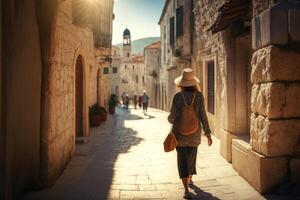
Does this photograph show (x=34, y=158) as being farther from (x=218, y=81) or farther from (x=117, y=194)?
(x=218, y=81)

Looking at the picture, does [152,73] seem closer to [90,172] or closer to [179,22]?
[179,22]

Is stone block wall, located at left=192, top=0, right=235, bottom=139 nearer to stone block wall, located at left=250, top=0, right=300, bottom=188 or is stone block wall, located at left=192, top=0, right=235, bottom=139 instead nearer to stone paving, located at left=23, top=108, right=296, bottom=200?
stone paving, located at left=23, top=108, right=296, bottom=200

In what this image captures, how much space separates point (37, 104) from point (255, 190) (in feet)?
11.3

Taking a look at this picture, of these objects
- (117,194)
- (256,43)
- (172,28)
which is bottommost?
(117,194)

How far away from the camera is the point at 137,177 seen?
19.8 feet

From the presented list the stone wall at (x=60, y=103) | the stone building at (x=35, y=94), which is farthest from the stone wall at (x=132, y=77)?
the stone building at (x=35, y=94)

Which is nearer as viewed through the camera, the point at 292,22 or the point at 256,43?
the point at 292,22

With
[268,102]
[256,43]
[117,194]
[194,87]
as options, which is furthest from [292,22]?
[117,194]

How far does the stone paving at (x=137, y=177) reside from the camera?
16.3 ft

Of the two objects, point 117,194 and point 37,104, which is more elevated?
point 37,104

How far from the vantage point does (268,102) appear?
4.72 metres

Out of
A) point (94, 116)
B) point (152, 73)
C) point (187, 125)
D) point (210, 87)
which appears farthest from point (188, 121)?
point (152, 73)

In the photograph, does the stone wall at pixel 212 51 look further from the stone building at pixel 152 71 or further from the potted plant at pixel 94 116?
the stone building at pixel 152 71

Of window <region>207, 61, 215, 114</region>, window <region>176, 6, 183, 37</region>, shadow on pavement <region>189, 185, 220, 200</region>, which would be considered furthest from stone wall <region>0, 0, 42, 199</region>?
window <region>176, 6, 183, 37</region>
